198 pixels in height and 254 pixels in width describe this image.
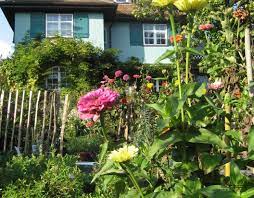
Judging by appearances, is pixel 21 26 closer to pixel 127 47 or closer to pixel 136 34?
pixel 127 47

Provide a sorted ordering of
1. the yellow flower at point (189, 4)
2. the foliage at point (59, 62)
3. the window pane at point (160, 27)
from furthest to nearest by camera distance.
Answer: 1. the window pane at point (160, 27)
2. the foliage at point (59, 62)
3. the yellow flower at point (189, 4)

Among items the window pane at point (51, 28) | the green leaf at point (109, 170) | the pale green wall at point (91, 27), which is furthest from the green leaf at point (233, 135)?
the window pane at point (51, 28)

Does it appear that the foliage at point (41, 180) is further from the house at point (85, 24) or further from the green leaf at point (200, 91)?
the house at point (85, 24)

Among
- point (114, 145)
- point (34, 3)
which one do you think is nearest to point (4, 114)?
point (114, 145)

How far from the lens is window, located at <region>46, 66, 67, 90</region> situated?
21094 millimetres

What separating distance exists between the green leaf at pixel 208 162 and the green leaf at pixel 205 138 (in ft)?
0.31

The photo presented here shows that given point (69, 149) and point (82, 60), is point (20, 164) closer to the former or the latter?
point (69, 149)

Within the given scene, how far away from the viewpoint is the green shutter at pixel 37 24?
22062mm

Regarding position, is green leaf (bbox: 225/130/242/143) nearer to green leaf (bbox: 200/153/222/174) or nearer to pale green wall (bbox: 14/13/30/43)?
green leaf (bbox: 200/153/222/174)

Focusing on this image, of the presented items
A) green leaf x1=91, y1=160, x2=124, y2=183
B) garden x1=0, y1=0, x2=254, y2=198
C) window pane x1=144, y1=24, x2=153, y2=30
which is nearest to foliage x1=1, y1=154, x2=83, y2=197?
garden x1=0, y1=0, x2=254, y2=198

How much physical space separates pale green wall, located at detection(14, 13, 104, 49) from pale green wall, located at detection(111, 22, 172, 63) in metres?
1.42

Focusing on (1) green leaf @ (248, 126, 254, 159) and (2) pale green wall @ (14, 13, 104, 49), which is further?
(2) pale green wall @ (14, 13, 104, 49)

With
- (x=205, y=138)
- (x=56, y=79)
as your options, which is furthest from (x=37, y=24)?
(x=205, y=138)

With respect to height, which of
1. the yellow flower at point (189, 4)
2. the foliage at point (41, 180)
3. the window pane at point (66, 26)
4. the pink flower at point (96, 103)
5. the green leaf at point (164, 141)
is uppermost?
the window pane at point (66, 26)
